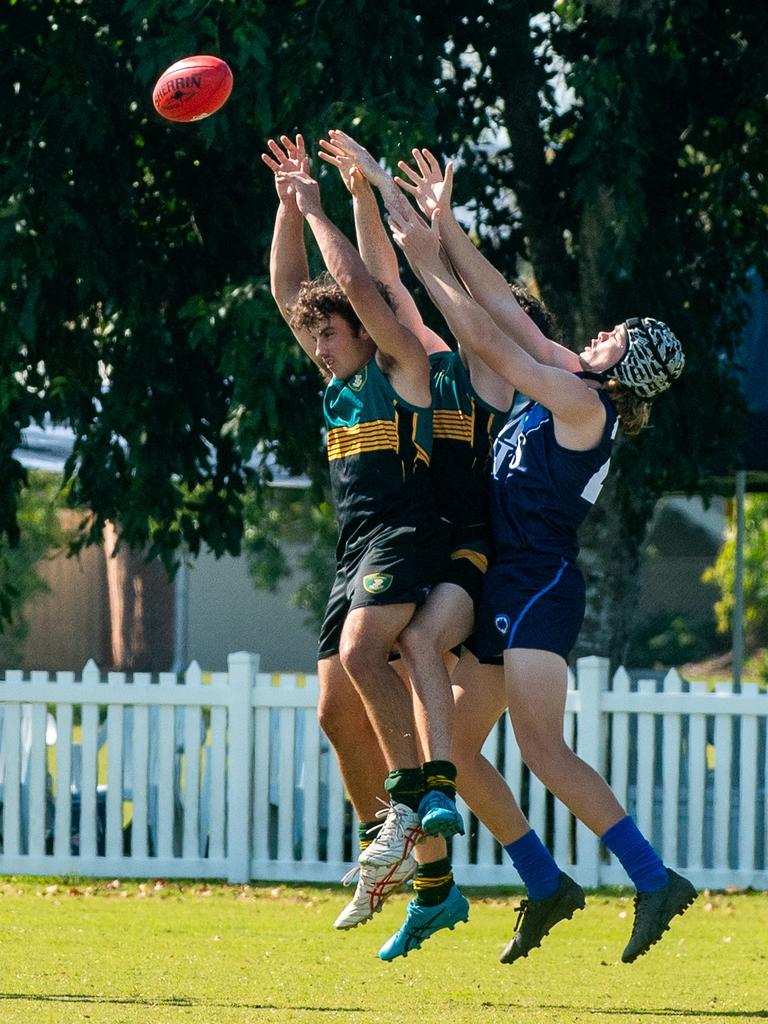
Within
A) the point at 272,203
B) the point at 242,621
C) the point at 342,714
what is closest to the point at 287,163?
the point at 342,714

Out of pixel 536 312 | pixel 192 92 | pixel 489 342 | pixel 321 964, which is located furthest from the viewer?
pixel 321 964

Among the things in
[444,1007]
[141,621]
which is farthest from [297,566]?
[444,1007]

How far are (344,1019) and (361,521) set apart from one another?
195 cm

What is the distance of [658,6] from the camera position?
31.7 ft

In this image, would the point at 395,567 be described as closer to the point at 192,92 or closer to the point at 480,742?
the point at 480,742

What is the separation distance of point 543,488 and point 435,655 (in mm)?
667

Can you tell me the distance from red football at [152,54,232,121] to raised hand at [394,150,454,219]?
103cm

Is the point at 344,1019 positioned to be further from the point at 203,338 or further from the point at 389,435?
the point at 203,338

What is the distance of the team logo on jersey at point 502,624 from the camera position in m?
5.11

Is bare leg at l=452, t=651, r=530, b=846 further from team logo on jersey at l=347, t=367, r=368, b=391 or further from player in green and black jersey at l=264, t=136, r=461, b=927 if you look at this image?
team logo on jersey at l=347, t=367, r=368, b=391

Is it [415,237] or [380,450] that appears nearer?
[415,237]

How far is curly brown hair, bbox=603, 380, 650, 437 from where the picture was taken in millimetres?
5199

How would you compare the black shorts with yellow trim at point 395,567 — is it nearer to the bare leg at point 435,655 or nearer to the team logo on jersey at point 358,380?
the bare leg at point 435,655

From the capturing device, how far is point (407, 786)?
16.6 feet
